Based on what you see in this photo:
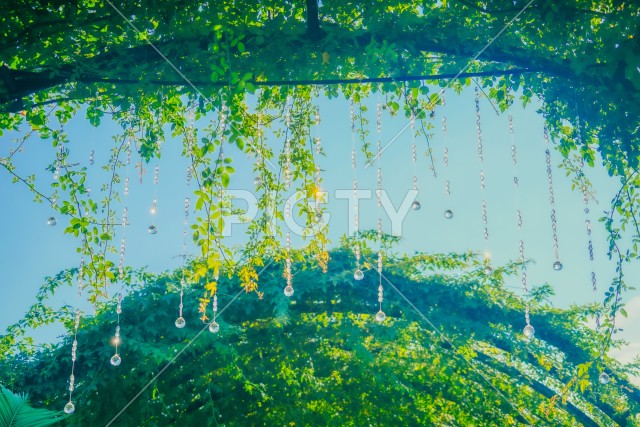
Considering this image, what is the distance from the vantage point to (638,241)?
3.48 m

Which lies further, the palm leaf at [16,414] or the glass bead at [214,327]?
the palm leaf at [16,414]

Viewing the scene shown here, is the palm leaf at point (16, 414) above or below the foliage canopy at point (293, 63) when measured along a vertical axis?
below

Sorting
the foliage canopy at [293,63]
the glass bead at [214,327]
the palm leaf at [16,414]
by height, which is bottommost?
the palm leaf at [16,414]

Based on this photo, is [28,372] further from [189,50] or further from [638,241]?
[638,241]

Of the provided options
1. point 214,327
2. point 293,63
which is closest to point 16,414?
point 214,327

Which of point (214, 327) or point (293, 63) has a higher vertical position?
point (293, 63)

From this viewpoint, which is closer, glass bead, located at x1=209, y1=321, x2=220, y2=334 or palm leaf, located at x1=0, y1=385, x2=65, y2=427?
glass bead, located at x1=209, y1=321, x2=220, y2=334

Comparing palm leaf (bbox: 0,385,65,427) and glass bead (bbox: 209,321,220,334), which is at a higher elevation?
glass bead (bbox: 209,321,220,334)

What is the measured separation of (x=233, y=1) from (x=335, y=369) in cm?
533

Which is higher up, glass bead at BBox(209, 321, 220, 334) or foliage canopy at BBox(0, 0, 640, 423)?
foliage canopy at BBox(0, 0, 640, 423)

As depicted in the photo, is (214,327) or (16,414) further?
(16,414)

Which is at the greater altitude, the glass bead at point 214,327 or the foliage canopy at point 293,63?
the foliage canopy at point 293,63

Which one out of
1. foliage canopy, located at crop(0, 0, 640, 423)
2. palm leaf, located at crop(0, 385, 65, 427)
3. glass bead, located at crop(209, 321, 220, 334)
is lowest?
palm leaf, located at crop(0, 385, 65, 427)

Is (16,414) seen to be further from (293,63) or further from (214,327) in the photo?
(293,63)
